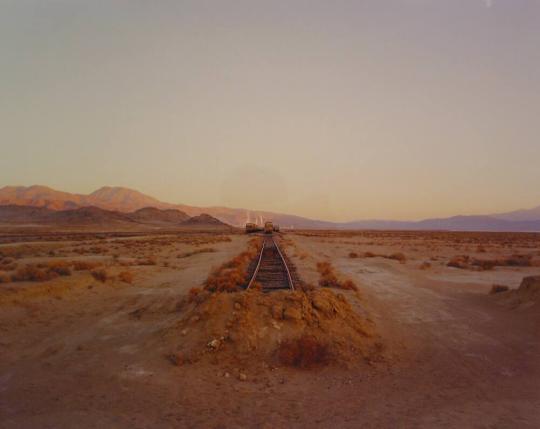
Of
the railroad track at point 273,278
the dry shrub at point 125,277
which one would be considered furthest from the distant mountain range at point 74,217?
the railroad track at point 273,278

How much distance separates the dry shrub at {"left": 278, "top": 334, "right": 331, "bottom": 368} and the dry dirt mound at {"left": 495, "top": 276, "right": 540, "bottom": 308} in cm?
803

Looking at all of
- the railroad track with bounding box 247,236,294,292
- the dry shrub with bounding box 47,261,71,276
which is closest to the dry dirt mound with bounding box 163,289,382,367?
the railroad track with bounding box 247,236,294,292

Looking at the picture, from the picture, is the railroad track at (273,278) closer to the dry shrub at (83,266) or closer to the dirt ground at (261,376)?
the dirt ground at (261,376)

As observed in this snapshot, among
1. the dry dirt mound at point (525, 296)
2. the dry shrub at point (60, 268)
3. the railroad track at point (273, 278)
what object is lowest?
the dry shrub at point (60, 268)

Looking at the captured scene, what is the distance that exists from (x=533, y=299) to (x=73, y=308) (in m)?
14.9

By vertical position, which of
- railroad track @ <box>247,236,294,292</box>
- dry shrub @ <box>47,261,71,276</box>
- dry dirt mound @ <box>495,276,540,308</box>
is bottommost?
dry shrub @ <box>47,261,71,276</box>

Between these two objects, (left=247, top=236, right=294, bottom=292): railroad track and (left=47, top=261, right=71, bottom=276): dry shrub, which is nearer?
(left=247, top=236, right=294, bottom=292): railroad track

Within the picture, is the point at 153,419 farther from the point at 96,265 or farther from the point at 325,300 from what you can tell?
the point at 96,265

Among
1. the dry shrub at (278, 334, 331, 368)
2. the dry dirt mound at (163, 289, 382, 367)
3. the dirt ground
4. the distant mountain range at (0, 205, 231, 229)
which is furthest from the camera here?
the distant mountain range at (0, 205, 231, 229)

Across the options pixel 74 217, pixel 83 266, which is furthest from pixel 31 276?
pixel 74 217

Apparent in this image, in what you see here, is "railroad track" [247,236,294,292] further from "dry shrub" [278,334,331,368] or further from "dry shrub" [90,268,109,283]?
"dry shrub" [90,268,109,283]

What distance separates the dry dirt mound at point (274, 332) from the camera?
26.5 ft

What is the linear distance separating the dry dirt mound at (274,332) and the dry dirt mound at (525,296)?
19.4 ft

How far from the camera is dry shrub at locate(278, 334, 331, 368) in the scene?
7859 mm
